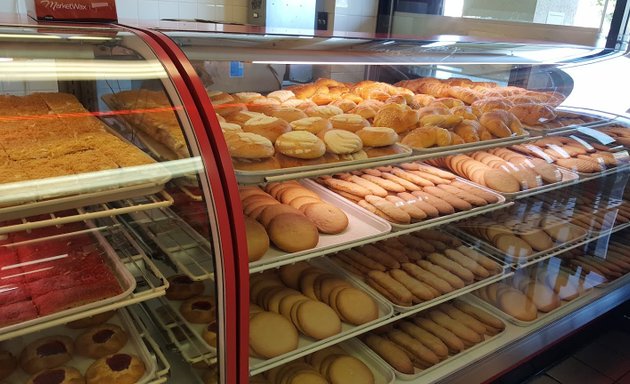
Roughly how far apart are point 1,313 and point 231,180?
2.40 feet

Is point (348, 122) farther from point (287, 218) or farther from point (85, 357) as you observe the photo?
point (85, 357)

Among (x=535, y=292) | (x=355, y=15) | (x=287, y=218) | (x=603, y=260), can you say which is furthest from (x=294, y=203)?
(x=355, y=15)

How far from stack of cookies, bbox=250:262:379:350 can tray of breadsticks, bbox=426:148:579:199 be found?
87cm

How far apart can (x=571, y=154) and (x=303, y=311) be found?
6.03 feet

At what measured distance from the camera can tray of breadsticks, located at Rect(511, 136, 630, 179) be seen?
2.68m

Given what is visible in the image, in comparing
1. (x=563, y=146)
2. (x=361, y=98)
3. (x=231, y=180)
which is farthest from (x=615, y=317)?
(x=231, y=180)

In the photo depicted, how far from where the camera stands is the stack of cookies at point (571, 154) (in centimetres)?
269

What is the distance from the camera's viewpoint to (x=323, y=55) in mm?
1922

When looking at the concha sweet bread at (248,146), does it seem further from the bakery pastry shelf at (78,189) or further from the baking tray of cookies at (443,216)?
the baking tray of cookies at (443,216)

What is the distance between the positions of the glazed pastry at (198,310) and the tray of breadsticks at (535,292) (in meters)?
1.49

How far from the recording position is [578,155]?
2764mm

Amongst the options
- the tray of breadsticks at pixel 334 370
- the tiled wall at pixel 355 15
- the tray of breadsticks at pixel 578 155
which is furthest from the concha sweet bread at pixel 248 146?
the tiled wall at pixel 355 15

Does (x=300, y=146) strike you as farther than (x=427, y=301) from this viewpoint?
No

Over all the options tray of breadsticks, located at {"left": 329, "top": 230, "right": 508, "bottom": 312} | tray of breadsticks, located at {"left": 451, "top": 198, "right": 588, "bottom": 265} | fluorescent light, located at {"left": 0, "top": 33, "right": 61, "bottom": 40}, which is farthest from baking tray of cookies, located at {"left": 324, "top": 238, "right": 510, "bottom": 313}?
fluorescent light, located at {"left": 0, "top": 33, "right": 61, "bottom": 40}
